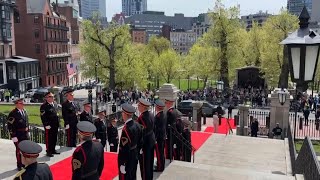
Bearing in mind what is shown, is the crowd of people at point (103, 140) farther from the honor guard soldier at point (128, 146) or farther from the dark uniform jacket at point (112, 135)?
the dark uniform jacket at point (112, 135)

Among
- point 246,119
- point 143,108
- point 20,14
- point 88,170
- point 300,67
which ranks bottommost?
point 246,119

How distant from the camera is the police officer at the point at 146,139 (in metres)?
8.31

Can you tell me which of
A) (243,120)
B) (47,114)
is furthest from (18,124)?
(243,120)

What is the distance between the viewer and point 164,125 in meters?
9.38

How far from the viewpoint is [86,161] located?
630 cm

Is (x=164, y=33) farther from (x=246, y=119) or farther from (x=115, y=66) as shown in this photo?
(x=246, y=119)

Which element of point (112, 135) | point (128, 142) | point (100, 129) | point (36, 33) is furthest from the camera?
point (36, 33)

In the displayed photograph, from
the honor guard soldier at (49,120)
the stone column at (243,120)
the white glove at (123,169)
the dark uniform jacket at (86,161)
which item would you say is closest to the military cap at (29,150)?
the dark uniform jacket at (86,161)

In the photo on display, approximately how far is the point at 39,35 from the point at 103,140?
5316 centimetres

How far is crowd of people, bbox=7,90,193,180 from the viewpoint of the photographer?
627 centimetres

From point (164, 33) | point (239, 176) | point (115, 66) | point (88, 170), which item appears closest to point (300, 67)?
point (88, 170)

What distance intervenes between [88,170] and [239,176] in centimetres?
486

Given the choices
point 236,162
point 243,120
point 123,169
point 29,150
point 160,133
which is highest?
point 29,150

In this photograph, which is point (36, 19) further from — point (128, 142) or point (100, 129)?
point (128, 142)
